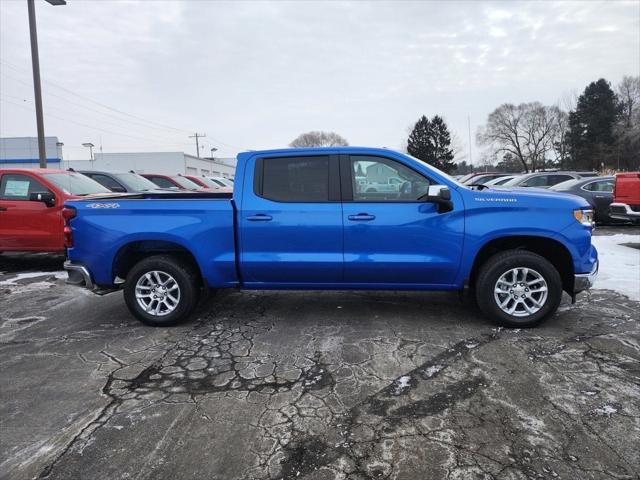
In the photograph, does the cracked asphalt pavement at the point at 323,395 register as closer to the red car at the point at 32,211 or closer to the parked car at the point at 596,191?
the red car at the point at 32,211

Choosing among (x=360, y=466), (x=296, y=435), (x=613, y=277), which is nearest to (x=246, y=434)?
(x=296, y=435)

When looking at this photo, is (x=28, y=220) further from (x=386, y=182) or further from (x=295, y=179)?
(x=386, y=182)

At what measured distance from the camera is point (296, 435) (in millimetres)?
2887

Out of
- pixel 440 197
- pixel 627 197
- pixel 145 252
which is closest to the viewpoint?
pixel 440 197

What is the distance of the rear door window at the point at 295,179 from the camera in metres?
4.86

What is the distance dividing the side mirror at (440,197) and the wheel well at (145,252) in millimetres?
2561

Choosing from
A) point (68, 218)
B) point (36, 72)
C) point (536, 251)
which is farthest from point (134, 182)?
point (536, 251)

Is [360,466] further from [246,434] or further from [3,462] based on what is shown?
[3,462]

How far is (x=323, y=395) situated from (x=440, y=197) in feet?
7.37

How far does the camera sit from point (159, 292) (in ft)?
16.4

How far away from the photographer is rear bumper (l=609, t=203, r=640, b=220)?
888 cm

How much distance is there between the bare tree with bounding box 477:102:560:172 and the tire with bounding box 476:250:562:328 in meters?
80.4

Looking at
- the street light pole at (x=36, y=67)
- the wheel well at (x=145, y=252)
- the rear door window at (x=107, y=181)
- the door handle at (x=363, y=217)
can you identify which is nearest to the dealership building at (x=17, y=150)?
the street light pole at (x=36, y=67)

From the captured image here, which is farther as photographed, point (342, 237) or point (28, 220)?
point (28, 220)
